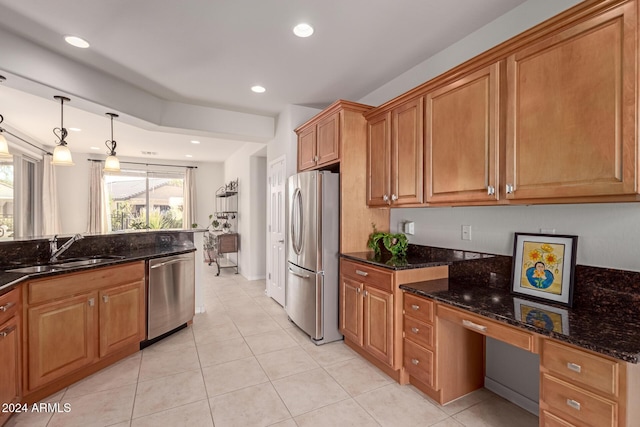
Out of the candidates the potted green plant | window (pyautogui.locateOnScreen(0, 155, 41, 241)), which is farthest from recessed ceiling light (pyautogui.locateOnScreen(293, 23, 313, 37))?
window (pyautogui.locateOnScreen(0, 155, 41, 241))

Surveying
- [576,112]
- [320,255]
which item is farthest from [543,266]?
[320,255]

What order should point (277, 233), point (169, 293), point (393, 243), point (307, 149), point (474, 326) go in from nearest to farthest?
point (474, 326)
point (393, 243)
point (169, 293)
point (307, 149)
point (277, 233)

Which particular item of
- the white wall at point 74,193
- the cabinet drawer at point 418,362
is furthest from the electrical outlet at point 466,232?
the white wall at point 74,193

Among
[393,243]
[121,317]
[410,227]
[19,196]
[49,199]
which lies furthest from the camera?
[49,199]

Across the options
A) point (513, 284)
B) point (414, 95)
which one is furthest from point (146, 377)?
point (414, 95)

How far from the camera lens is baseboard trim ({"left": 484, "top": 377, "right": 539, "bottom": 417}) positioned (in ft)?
6.41

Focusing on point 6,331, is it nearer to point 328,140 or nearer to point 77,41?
point 77,41

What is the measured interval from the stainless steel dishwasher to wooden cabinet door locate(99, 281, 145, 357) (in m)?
0.10

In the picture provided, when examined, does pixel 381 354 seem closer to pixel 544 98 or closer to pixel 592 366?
pixel 592 366

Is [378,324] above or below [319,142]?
below

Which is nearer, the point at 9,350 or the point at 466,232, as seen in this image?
the point at 9,350

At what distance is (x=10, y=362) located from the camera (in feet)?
6.02

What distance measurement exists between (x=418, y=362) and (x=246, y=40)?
282 cm

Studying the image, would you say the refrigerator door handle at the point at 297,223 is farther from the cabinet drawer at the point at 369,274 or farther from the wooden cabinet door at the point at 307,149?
the cabinet drawer at the point at 369,274
